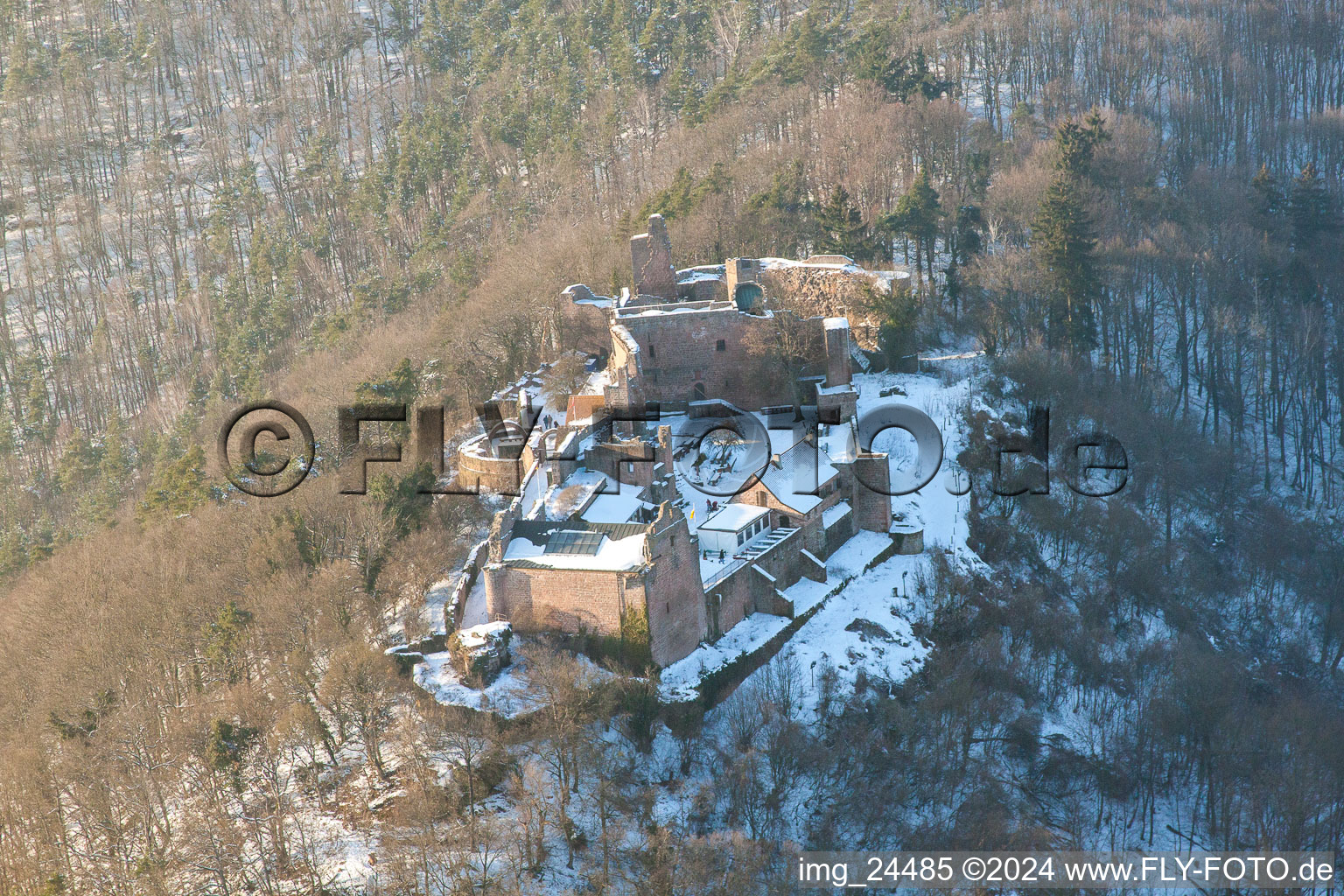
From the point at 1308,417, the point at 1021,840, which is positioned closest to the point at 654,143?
the point at 1308,417

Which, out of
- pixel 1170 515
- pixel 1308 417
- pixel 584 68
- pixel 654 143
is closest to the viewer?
pixel 1170 515

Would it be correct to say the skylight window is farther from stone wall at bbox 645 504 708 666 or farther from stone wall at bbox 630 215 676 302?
stone wall at bbox 630 215 676 302

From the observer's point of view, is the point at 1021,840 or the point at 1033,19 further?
the point at 1033,19

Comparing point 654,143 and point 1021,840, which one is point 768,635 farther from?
point 654,143

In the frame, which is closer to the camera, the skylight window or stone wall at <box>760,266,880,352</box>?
the skylight window

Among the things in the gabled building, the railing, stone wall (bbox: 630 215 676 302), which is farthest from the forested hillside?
stone wall (bbox: 630 215 676 302)

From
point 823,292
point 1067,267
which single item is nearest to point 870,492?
point 823,292

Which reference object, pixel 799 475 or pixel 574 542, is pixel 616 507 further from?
pixel 799 475
